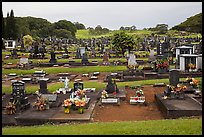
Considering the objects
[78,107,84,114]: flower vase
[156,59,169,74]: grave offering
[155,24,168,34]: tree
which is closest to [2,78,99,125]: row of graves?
[78,107,84,114]: flower vase

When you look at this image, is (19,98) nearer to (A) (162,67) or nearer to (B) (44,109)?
(B) (44,109)

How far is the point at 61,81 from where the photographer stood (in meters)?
27.0

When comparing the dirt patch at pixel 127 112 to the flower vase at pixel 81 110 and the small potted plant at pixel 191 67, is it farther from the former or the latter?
the small potted plant at pixel 191 67

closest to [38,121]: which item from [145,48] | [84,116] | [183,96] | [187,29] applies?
[84,116]

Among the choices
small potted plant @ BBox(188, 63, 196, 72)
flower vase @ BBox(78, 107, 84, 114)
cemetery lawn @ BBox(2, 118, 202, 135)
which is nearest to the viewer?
cemetery lawn @ BBox(2, 118, 202, 135)

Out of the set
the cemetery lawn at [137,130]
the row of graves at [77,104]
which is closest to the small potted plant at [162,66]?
the row of graves at [77,104]

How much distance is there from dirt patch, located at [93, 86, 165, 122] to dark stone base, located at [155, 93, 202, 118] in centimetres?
42

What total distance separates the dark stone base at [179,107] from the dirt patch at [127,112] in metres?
0.42

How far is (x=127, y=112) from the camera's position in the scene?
15859 millimetres

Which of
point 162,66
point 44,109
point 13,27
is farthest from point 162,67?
point 13,27

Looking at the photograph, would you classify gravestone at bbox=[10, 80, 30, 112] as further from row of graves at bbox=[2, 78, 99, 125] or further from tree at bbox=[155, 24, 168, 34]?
tree at bbox=[155, 24, 168, 34]

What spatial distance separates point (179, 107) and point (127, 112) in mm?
2611

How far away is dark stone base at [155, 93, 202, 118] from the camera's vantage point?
14.3m

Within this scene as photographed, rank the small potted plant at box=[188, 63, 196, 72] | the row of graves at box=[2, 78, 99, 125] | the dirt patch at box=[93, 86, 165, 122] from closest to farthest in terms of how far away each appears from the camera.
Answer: the row of graves at box=[2, 78, 99, 125], the dirt patch at box=[93, 86, 165, 122], the small potted plant at box=[188, 63, 196, 72]
